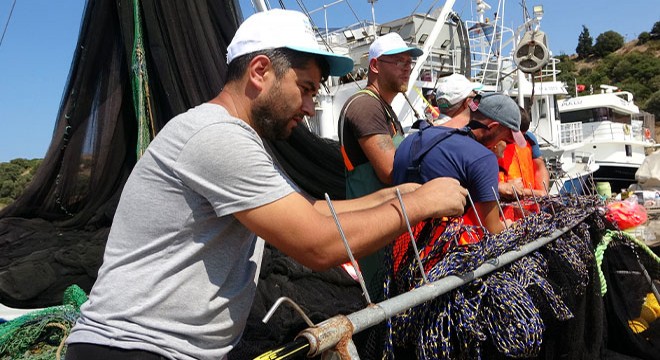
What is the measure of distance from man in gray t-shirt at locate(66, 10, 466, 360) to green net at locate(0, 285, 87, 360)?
1602mm

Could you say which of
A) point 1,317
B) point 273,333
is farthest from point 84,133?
point 273,333

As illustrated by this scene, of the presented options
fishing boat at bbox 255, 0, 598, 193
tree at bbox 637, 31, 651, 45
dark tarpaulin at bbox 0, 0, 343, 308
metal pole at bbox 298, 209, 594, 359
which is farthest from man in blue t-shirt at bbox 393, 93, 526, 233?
tree at bbox 637, 31, 651, 45

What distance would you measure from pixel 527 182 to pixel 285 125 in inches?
106

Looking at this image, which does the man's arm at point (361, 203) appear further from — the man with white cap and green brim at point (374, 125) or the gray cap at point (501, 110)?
the gray cap at point (501, 110)

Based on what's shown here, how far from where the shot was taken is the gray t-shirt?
1.20 m

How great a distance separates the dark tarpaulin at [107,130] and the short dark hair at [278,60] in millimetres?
2503

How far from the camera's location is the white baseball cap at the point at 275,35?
1370mm

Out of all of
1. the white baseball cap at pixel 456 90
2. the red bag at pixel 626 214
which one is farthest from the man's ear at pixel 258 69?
the red bag at pixel 626 214

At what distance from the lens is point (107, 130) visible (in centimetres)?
432

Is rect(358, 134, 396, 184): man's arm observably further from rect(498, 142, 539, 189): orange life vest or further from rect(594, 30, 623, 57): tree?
rect(594, 30, 623, 57): tree

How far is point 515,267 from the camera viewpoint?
6.15 feet

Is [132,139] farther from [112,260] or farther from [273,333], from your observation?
[112,260]

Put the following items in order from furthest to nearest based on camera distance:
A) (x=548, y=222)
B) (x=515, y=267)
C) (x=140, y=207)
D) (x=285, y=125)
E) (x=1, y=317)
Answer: (x=1, y=317) < (x=548, y=222) < (x=515, y=267) < (x=285, y=125) < (x=140, y=207)

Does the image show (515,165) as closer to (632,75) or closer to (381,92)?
(381,92)
